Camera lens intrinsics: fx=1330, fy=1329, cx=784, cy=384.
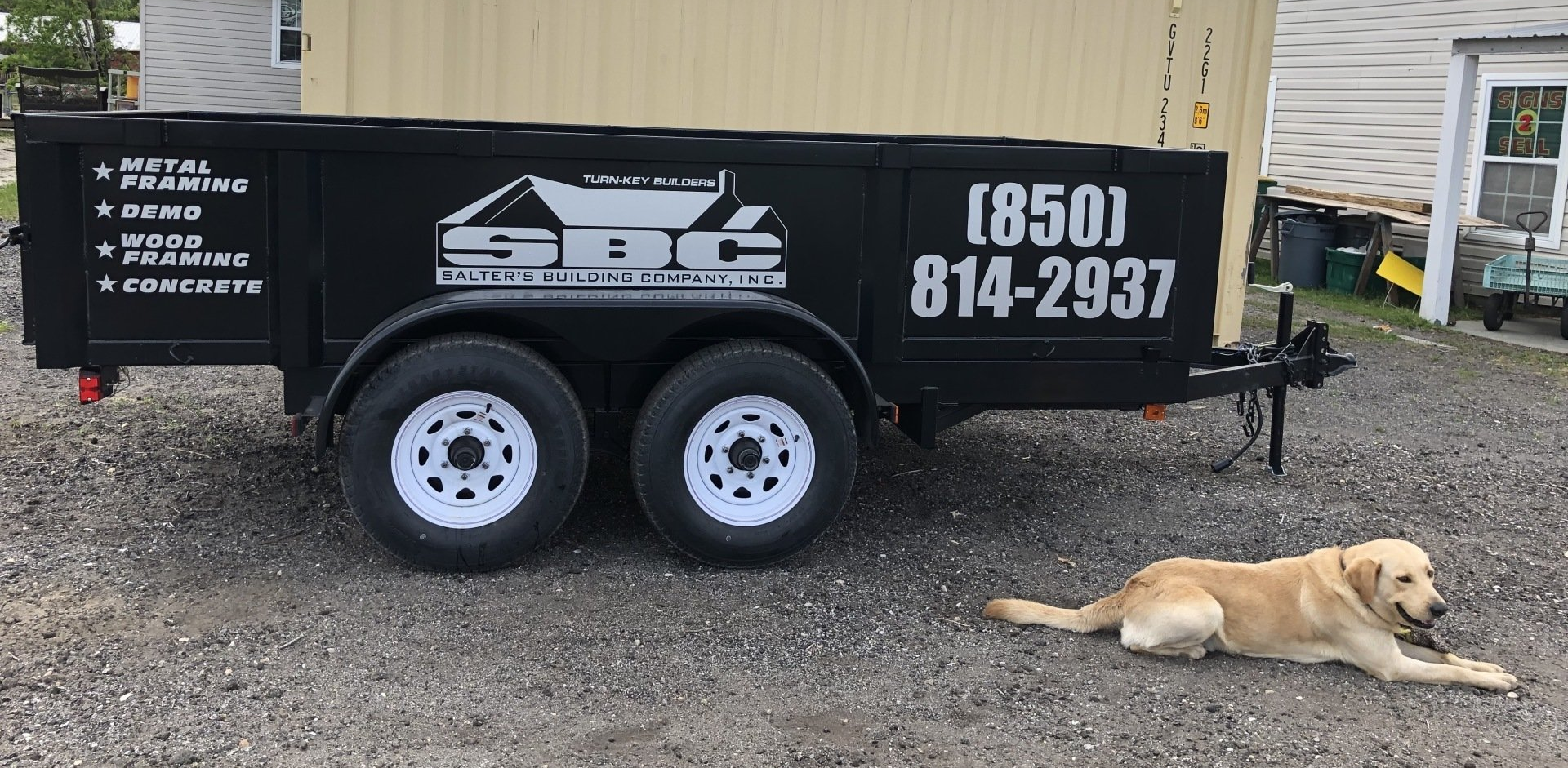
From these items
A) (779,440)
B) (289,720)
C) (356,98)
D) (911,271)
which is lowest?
(289,720)

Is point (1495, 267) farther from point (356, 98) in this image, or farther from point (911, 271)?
point (356, 98)

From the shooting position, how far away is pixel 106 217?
4801mm

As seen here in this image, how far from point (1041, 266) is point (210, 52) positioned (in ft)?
71.4

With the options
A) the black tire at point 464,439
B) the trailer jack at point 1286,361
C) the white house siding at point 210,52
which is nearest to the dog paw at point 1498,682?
the trailer jack at point 1286,361

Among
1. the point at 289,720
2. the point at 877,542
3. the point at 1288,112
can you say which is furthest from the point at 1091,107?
the point at 1288,112

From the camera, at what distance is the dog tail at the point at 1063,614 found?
4715mm

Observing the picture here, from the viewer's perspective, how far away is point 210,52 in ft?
76.7

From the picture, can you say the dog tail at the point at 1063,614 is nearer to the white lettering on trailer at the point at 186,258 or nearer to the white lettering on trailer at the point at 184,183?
the white lettering on trailer at the point at 186,258

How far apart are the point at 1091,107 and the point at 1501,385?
395cm

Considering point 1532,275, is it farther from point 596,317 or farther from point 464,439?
point 464,439

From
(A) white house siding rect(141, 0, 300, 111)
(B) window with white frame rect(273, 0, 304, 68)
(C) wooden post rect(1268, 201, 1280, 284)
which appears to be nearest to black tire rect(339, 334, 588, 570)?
(C) wooden post rect(1268, 201, 1280, 284)

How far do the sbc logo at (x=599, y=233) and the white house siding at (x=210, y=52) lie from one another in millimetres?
19988

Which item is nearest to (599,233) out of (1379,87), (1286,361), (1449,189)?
(1286,361)

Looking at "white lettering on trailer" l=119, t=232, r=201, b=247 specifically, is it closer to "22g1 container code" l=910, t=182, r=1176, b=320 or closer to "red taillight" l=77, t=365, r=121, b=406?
"red taillight" l=77, t=365, r=121, b=406
